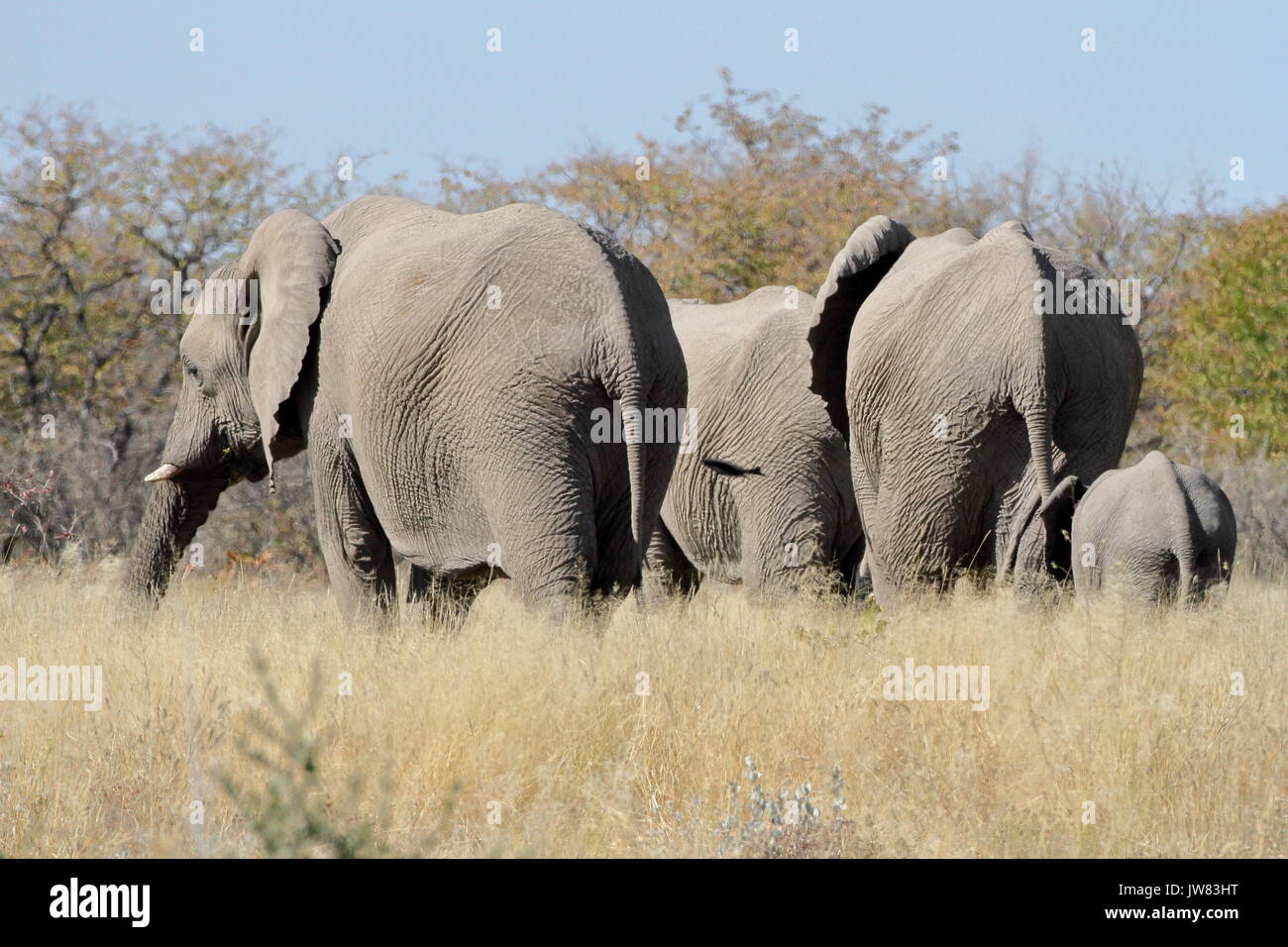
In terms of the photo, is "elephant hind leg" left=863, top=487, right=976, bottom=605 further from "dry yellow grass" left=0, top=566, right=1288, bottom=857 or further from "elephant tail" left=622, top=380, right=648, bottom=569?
"elephant tail" left=622, top=380, right=648, bottom=569

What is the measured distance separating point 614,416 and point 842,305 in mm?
3118

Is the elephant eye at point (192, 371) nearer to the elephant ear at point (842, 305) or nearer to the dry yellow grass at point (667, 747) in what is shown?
the dry yellow grass at point (667, 747)

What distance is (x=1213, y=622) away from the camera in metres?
7.41

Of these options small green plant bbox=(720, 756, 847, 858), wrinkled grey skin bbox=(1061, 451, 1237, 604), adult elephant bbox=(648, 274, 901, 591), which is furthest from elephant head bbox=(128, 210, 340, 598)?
small green plant bbox=(720, 756, 847, 858)

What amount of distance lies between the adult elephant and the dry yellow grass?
2.94 metres

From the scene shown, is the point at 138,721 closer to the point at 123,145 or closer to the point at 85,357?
the point at 85,357

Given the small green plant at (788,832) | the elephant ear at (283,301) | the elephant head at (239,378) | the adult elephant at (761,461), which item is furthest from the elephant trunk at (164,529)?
the small green plant at (788,832)

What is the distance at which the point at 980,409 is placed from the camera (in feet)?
26.8

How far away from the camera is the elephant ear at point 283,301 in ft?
26.0

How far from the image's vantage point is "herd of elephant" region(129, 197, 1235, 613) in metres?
6.99

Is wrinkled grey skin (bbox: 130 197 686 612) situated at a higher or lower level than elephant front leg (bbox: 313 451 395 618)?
higher

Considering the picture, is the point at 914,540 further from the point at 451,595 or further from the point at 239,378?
the point at 239,378
